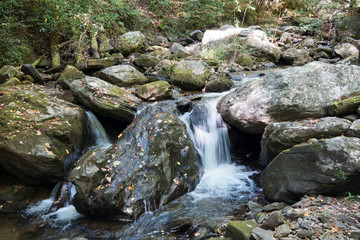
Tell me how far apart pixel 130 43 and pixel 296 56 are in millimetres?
8108

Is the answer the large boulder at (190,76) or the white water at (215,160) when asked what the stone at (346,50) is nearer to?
the large boulder at (190,76)

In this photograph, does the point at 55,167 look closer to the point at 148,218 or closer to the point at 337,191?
the point at 148,218

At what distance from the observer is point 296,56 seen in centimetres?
1159

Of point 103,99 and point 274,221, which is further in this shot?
point 103,99

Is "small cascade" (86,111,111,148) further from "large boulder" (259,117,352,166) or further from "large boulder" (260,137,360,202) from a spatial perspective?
"large boulder" (260,137,360,202)

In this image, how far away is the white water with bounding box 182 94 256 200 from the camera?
521cm

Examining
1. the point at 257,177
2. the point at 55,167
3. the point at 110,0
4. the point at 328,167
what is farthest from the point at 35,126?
the point at 110,0

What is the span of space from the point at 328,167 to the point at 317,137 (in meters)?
0.90

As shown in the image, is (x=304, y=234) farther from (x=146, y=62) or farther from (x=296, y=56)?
(x=296, y=56)

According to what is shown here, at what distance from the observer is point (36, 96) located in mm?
6113

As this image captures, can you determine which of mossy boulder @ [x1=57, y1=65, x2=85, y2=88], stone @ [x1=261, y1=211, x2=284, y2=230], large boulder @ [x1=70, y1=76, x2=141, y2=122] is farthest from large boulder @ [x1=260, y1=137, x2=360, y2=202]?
mossy boulder @ [x1=57, y1=65, x2=85, y2=88]

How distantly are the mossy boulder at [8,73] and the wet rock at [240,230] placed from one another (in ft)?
26.8

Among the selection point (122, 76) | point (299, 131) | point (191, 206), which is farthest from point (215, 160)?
point (122, 76)

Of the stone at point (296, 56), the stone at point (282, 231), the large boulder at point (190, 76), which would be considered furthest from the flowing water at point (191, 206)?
the stone at point (296, 56)
